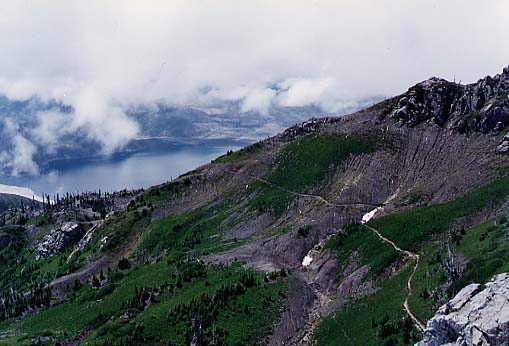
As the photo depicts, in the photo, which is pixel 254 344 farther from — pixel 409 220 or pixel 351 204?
pixel 351 204

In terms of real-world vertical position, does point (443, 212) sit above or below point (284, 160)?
below

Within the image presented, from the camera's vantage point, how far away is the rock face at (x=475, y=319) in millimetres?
46250

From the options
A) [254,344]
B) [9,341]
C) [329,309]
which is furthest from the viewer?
[9,341]

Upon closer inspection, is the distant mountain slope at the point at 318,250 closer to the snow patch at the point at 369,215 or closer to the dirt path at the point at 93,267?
the snow patch at the point at 369,215

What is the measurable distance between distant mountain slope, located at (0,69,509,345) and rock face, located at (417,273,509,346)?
29.2 metres

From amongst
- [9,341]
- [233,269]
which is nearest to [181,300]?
[233,269]

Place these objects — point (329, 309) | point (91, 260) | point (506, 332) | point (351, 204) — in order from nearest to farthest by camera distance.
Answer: point (506, 332) → point (329, 309) → point (351, 204) → point (91, 260)

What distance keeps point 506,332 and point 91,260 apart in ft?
535

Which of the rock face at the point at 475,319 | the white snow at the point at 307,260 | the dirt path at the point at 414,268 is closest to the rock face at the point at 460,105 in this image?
the dirt path at the point at 414,268

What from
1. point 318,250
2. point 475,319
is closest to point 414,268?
point 318,250

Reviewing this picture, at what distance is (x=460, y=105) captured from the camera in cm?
17962

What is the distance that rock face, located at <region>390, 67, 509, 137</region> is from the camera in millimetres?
163875

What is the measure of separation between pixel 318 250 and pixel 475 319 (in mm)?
86164

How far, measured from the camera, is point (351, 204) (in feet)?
507
